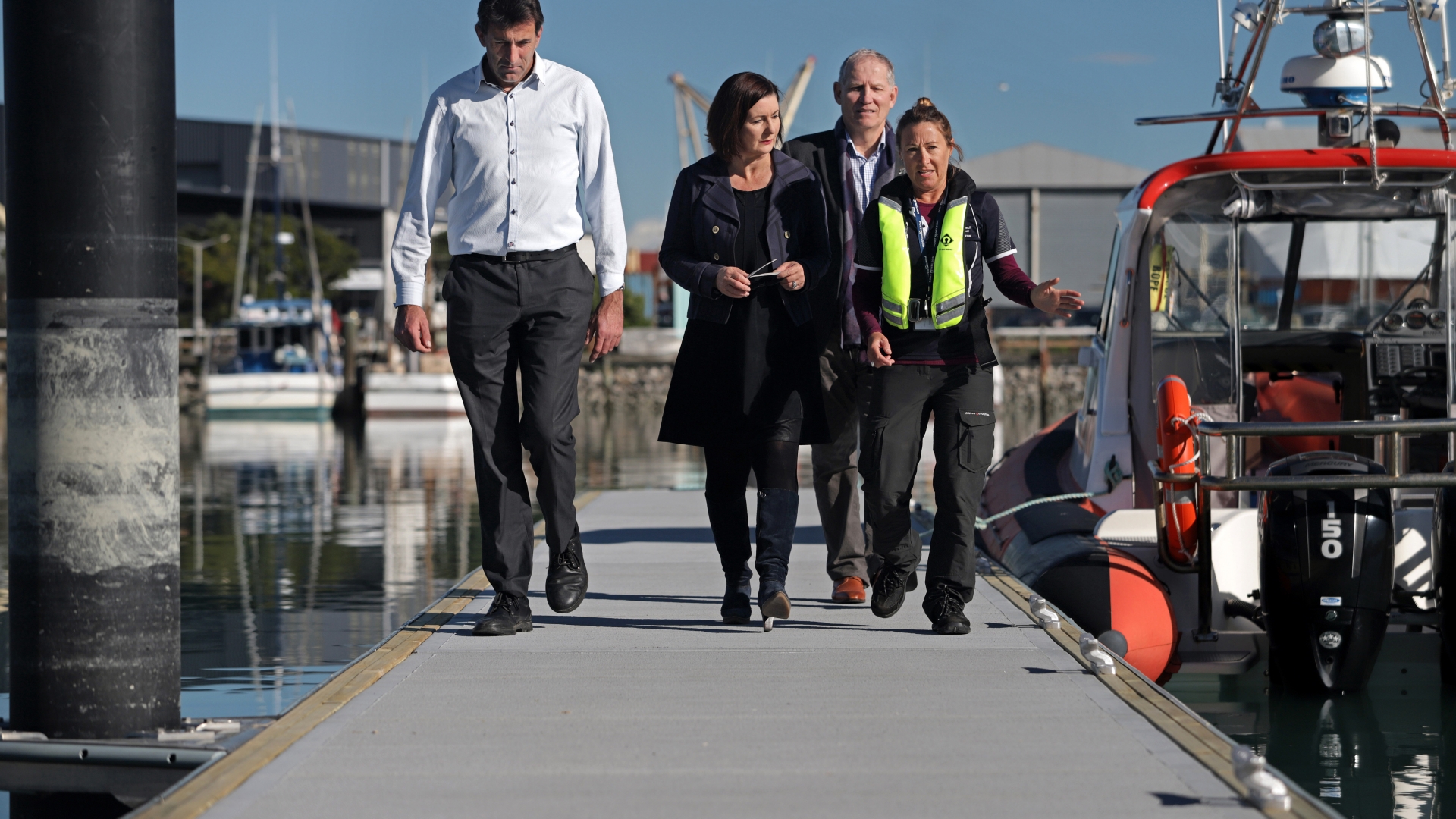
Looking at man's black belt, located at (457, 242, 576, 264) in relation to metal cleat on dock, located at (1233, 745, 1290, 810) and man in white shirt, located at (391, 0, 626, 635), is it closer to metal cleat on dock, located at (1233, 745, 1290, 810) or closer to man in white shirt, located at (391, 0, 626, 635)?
man in white shirt, located at (391, 0, 626, 635)

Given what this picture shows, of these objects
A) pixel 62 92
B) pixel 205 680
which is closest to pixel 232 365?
pixel 205 680

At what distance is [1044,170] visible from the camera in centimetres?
6806

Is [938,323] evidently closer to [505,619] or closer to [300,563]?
[505,619]

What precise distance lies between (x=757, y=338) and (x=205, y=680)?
3.11 meters

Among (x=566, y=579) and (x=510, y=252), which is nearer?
(x=510, y=252)

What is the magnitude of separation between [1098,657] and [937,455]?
935 millimetres

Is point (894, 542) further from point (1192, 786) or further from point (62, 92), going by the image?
point (62, 92)

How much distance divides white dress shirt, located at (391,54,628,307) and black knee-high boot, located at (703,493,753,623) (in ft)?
2.92

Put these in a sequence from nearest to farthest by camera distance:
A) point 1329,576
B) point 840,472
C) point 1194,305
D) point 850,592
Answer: point 1329,576 < point 850,592 < point 840,472 < point 1194,305

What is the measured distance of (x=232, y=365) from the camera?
163 ft

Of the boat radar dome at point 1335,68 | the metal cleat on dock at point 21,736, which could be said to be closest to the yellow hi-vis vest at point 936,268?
the metal cleat on dock at point 21,736

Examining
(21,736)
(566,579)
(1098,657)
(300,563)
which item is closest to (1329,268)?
(1098,657)

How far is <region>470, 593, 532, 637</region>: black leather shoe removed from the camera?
5270 mm

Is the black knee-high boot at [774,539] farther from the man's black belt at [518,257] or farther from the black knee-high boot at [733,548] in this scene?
the man's black belt at [518,257]
